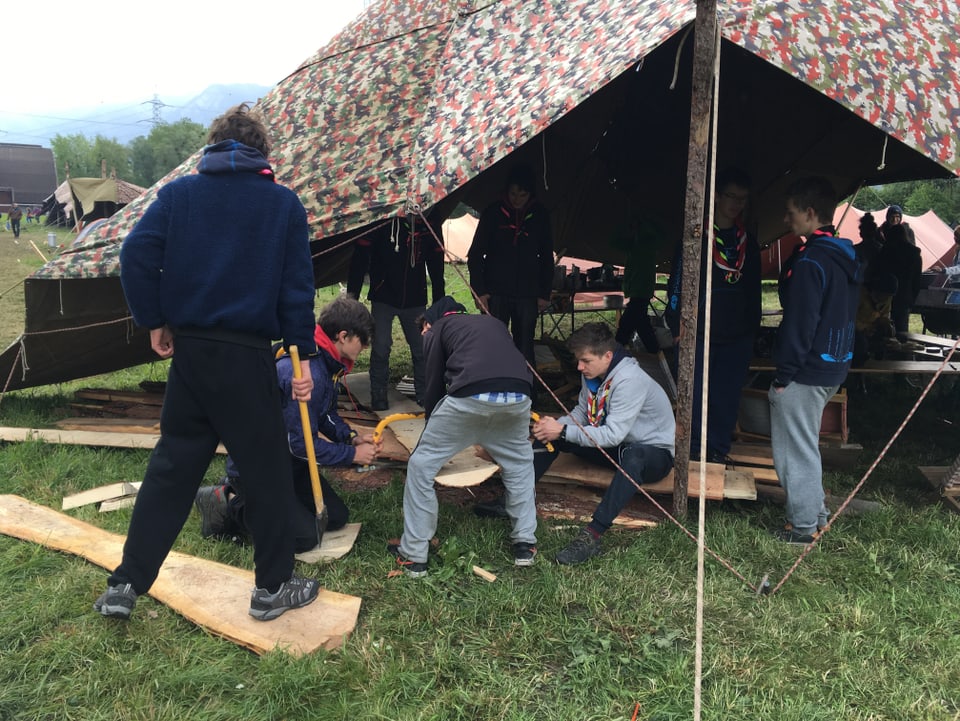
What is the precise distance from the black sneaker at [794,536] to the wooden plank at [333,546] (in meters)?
2.25

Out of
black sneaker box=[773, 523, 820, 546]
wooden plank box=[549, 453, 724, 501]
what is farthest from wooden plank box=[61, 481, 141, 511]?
black sneaker box=[773, 523, 820, 546]

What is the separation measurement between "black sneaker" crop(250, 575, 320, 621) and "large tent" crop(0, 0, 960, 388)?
230 cm

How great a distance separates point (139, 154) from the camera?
76.4 meters

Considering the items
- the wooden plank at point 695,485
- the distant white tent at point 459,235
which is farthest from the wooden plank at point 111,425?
the distant white tent at point 459,235

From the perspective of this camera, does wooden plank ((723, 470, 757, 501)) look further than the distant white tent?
No

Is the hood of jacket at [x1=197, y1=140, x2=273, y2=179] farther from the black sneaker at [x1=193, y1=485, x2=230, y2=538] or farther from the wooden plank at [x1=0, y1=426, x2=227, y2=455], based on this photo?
the wooden plank at [x1=0, y1=426, x2=227, y2=455]

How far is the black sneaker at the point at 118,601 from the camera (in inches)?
102

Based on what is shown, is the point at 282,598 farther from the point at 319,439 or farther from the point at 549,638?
the point at 549,638

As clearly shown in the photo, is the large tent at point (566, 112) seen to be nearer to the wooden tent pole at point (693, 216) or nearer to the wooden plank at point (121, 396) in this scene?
the wooden tent pole at point (693, 216)

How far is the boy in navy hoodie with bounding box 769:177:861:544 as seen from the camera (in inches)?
131

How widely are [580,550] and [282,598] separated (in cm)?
143

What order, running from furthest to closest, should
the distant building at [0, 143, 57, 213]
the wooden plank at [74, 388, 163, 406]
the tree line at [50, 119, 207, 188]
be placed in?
the tree line at [50, 119, 207, 188]
the distant building at [0, 143, 57, 213]
the wooden plank at [74, 388, 163, 406]

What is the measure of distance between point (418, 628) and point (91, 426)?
149 inches

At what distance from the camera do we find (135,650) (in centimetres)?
265
